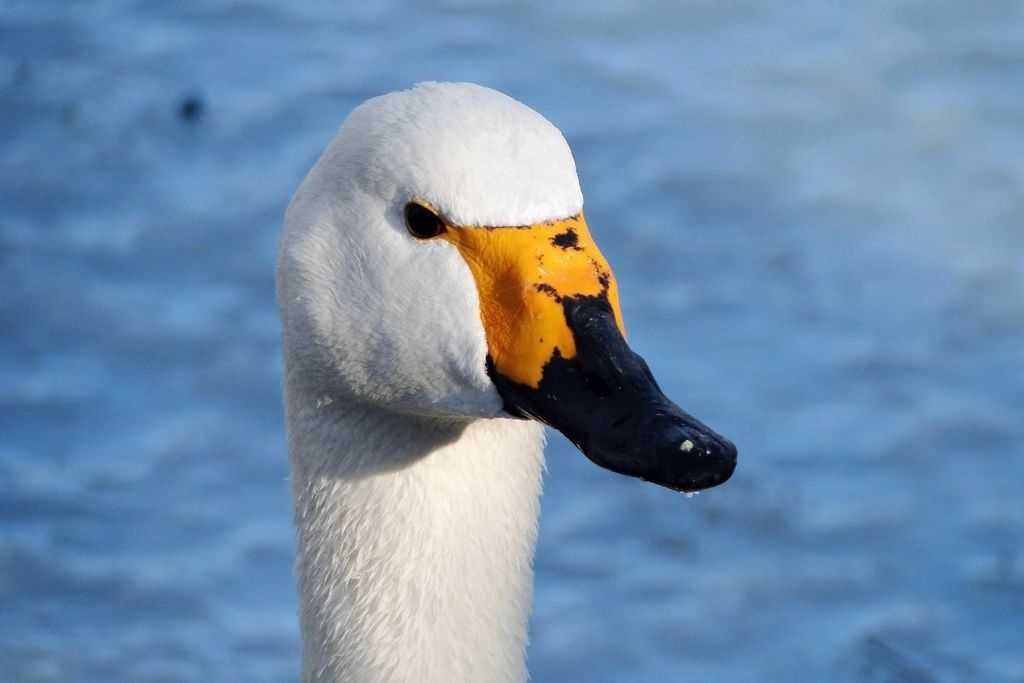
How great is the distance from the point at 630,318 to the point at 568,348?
471cm

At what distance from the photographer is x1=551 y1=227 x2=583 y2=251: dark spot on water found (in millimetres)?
3447

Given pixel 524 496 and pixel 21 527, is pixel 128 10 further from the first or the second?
pixel 524 496

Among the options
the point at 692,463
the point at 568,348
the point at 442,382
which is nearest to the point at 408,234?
the point at 442,382

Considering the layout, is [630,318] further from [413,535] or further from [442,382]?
[442,382]

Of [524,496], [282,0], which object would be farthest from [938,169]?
→ [524,496]

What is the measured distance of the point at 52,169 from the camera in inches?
359

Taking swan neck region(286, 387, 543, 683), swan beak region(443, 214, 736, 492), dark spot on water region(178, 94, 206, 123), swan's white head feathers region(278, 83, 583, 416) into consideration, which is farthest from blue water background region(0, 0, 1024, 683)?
swan beak region(443, 214, 736, 492)

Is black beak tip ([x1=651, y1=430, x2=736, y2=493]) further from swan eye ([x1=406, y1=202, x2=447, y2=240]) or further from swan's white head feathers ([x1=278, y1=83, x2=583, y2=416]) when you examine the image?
swan eye ([x1=406, y1=202, x2=447, y2=240])

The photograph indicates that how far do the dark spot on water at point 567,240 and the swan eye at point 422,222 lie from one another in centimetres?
23

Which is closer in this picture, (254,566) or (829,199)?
(254,566)

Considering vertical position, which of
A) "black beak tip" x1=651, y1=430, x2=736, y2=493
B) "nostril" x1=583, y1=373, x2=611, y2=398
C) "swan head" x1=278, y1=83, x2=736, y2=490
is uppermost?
"swan head" x1=278, y1=83, x2=736, y2=490

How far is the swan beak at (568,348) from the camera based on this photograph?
10.7ft

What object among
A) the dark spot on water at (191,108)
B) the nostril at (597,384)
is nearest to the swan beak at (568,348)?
the nostril at (597,384)

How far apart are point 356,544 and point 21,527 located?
3671mm
